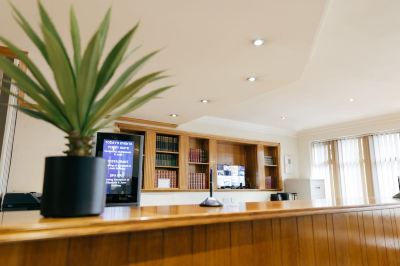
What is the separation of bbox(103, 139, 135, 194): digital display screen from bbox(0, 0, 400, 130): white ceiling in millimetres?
805

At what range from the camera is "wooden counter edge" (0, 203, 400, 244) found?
58 cm

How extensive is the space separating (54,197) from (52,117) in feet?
0.69

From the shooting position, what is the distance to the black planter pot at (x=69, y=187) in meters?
0.72

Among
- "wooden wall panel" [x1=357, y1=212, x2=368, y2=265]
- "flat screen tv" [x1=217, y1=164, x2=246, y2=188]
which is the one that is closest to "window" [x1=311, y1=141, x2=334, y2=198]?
"flat screen tv" [x1=217, y1=164, x2=246, y2=188]

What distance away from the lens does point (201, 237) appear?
937 mm

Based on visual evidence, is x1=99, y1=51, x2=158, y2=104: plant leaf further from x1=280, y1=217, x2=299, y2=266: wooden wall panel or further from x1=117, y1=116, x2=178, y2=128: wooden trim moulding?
x1=117, y1=116, x2=178, y2=128: wooden trim moulding

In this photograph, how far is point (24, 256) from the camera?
0.63m

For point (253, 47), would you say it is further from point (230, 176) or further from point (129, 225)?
point (230, 176)

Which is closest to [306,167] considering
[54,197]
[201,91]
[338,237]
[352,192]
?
[352,192]

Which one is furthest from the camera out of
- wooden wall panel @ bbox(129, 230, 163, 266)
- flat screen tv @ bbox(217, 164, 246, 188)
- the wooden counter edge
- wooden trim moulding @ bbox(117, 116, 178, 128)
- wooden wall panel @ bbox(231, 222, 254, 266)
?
flat screen tv @ bbox(217, 164, 246, 188)

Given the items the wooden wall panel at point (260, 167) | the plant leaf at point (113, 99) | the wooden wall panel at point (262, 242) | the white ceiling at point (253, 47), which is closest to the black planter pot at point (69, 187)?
the plant leaf at point (113, 99)

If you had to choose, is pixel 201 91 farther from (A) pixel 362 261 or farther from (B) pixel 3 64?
(B) pixel 3 64

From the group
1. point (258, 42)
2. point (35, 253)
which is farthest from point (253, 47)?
point (35, 253)

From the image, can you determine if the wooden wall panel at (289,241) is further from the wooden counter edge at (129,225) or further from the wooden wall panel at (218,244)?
the wooden wall panel at (218,244)
